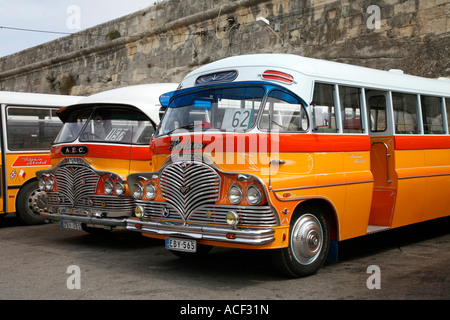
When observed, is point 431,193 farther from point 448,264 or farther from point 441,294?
point 441,294

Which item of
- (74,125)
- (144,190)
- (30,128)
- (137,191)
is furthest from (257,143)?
(30,128)

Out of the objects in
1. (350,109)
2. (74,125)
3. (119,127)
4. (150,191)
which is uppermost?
(74,125)

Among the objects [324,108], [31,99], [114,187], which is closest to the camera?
[324,108]

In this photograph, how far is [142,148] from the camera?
8805 millimetres

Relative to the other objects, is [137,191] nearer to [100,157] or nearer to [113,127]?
[100,157]

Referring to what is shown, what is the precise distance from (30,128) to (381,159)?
733cm

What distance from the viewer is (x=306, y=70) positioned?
6.70 meters

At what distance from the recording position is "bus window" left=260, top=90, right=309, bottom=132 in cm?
636

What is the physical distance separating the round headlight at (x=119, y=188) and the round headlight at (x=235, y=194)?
2.74m

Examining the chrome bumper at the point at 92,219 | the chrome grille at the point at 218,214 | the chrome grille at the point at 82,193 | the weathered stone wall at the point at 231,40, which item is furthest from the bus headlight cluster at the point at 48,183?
the weathered stone wall at the point at 231,40

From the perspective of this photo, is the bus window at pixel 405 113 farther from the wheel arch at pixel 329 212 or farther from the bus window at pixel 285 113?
the bus window at pixel 285 113

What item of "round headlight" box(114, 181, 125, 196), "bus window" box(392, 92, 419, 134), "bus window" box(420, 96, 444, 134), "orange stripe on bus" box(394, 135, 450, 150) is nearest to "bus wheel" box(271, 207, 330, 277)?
"orange stripe on bus" box(394, 135, 450, 150)

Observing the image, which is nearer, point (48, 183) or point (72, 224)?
point (72, 224)
